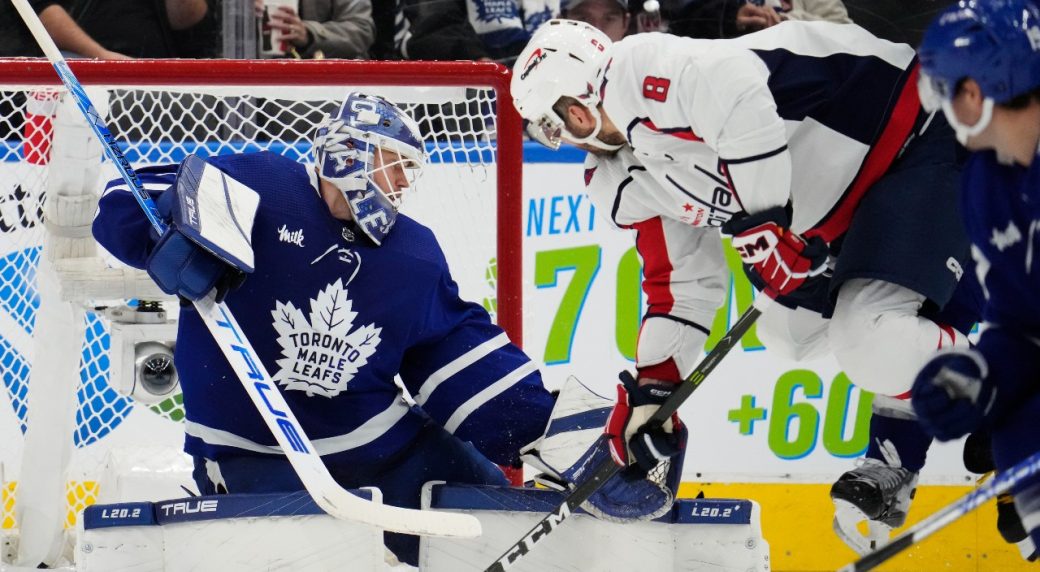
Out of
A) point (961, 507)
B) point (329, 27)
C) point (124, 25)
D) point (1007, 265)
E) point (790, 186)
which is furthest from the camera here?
point (329, 27)

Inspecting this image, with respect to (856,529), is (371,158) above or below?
above

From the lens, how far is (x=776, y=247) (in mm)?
2395

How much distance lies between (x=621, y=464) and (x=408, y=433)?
19.3 inches

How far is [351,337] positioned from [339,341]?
0.02 meters

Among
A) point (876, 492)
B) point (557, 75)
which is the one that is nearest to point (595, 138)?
point (557, 75)

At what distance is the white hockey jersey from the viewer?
2.39 meters

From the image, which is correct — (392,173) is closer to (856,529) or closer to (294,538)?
(294,538)

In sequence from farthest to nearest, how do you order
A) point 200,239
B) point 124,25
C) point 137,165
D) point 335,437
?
point 124,25 → point 137,165 → point 335,437 → point 200,239

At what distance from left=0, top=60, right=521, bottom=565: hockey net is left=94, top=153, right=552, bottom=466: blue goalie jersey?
0.27m

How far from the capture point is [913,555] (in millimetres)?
3695

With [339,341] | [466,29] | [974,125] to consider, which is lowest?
[339,341]

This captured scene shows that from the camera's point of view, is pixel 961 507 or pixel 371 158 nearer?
pixel 961 507

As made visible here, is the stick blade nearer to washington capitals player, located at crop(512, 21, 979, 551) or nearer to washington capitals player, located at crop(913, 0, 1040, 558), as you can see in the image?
washington capitals player, located at crop(512, 21, 979, 551)

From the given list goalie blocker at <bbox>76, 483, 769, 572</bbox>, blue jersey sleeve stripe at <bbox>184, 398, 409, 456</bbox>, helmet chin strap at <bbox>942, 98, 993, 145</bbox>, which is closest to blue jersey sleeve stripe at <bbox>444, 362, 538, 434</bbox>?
blue jersey sleeve stripe at <bbox>184, 398, 409, 456</bbox>
